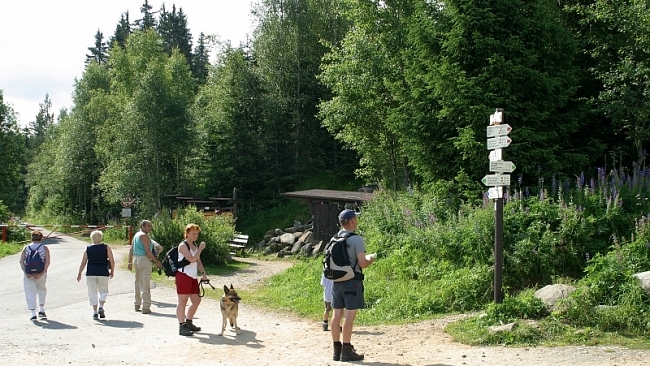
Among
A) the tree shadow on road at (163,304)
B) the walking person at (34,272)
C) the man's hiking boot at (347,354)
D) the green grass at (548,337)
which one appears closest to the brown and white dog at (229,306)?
the man's hiking boot at (347,354)

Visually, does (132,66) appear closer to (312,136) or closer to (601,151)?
(312,136)

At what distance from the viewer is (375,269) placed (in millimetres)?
13945

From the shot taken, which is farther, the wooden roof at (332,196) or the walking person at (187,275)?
the wooden roof at (332,196)


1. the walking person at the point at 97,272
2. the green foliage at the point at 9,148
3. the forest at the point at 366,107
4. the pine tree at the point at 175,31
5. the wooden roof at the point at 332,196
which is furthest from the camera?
the pine tree at the point at 175,31

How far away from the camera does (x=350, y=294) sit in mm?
7484

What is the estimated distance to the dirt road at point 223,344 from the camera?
776 cm

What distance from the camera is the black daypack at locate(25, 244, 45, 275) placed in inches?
450

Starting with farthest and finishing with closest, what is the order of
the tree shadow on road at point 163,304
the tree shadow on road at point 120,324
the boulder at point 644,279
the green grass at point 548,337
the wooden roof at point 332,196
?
the wooden roof at point 332,196 → the tree shadow on road at point 163,304 → the tree shadow on road at point 120,324 → the boulder at point 644,279 → the green grass at point 548,337

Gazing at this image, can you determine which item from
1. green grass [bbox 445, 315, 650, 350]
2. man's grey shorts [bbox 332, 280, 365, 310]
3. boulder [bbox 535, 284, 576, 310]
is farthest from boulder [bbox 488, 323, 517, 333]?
man's grey shorts [bbox 332, 280, 365, 310]

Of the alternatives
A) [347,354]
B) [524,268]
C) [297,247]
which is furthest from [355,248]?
[297,247]

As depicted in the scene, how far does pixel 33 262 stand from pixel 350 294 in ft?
22.9

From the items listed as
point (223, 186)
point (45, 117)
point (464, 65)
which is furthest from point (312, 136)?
point (45, 117)

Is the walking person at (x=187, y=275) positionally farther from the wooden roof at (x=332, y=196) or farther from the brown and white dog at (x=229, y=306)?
the wooden roof at (x=332, y=196)

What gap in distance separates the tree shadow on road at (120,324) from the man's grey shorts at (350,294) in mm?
4802
